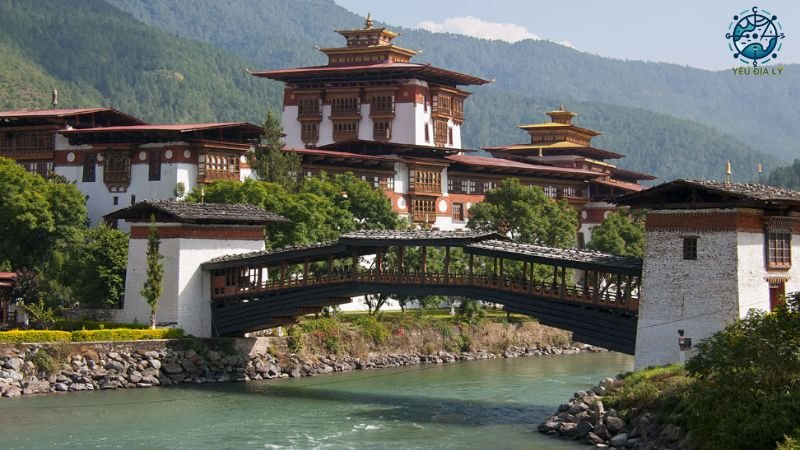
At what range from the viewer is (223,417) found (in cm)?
4900

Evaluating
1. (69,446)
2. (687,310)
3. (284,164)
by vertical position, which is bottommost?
(69,446)

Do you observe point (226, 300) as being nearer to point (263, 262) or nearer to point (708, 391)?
point (263, 262)

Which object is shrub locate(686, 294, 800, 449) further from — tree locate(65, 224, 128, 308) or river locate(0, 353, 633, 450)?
tree locate(65, 224, 128, 308)

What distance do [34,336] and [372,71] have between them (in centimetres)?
5001

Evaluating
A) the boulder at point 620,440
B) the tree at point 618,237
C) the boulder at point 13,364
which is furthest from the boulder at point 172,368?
the tree at point 618,237

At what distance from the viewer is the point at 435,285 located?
56906 millimetres

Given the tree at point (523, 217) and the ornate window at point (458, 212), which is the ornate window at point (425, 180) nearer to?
the ornate window at point (458, 212)

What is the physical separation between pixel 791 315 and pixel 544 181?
63.2 meters

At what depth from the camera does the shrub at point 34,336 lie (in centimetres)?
5441

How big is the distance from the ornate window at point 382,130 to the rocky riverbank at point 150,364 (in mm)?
36219

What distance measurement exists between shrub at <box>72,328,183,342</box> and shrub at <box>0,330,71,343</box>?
1.75 feet

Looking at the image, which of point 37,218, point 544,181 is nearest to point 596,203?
point 544,181

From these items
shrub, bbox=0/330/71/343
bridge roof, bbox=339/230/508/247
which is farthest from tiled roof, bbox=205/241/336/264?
shrub, bbox=0/330/71/343

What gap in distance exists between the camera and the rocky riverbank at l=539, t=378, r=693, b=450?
41312mm
